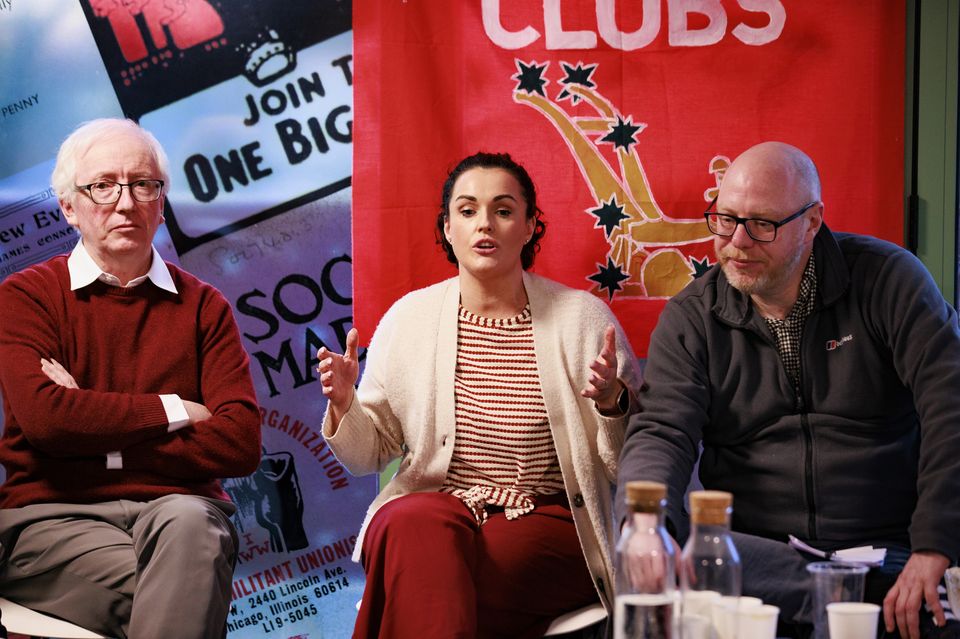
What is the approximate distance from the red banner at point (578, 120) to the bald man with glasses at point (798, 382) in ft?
1.74

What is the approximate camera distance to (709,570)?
5.50 ft

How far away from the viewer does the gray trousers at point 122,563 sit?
2375 mm

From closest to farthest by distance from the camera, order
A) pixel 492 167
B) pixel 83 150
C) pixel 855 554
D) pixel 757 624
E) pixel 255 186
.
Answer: pixel 757 624, pixel 855 554, pixel 83 150, pixel 492 167, pixel 255 186

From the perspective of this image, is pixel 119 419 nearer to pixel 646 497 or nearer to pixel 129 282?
pixel 129 282

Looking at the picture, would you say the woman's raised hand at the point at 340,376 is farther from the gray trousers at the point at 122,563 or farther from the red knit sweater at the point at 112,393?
the gray trousers at the point at 122,563

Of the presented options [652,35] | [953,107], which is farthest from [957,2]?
[652,35]

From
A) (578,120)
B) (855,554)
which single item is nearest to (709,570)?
(855,554)

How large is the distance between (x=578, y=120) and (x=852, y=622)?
1.98 m

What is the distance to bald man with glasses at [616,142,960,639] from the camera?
254 centimetres

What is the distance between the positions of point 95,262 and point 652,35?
68.3 inches

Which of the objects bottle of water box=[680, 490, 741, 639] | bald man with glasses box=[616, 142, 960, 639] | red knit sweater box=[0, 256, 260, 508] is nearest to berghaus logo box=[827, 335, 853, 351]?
bald man with glasses box=[616, 142, 960, 639]

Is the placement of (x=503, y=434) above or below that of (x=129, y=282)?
below

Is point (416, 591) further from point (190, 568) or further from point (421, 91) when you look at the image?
point (421, 91)

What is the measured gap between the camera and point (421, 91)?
10.8 feet
